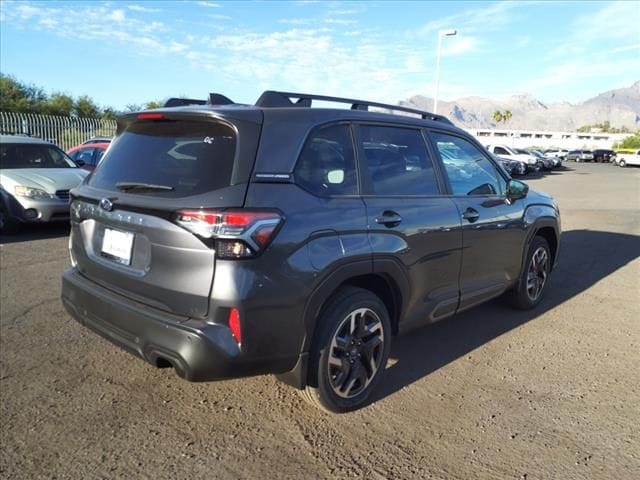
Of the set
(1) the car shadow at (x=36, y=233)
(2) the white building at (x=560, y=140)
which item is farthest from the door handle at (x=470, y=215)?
(2) the white building at (x=560, y=140)

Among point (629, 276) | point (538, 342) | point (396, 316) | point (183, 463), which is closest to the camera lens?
point (183, 463)

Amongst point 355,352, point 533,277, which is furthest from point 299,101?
point 533,277

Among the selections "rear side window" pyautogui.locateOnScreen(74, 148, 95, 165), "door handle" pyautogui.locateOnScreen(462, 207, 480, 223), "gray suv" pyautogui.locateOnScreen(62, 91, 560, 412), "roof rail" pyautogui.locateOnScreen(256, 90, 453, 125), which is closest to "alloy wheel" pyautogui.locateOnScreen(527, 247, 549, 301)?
"door handle" pyautogui.locateOnScreen(462, 207, 480, 223)

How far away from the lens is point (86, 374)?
3.66 m

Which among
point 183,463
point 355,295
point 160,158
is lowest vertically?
point 183,463

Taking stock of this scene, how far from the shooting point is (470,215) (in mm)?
4059

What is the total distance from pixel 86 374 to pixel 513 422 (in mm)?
2867

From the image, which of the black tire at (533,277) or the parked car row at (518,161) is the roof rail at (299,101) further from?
the parked car row at (518,161)

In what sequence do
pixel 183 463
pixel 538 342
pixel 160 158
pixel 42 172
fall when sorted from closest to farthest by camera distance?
1. pixel 183 463
2. pixel 160 158
3. pixel 538 342
4. pixel 42 172

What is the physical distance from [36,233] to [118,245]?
22.8ft

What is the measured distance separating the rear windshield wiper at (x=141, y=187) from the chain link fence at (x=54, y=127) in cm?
1438

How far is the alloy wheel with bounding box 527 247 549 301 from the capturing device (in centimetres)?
520

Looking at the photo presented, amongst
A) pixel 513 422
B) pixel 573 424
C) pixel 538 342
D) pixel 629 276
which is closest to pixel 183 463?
pixel 513 422

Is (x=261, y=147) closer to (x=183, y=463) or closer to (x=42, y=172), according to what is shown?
(x=183, y=463)
